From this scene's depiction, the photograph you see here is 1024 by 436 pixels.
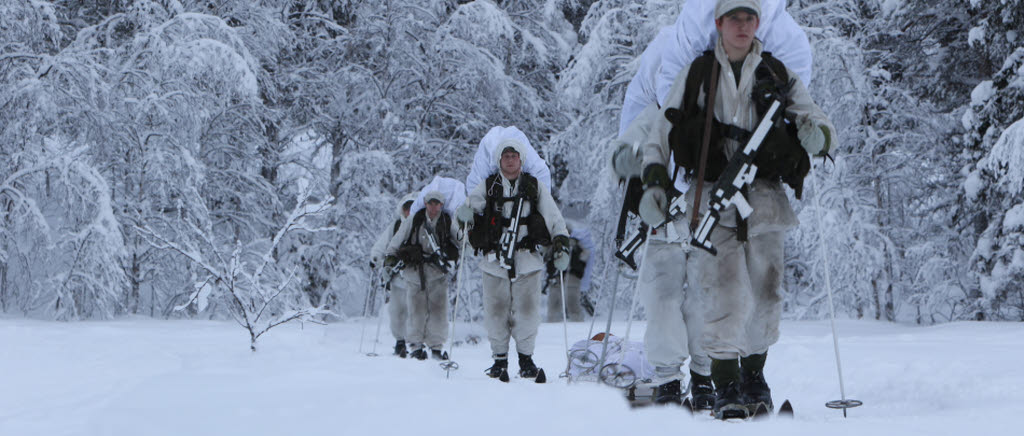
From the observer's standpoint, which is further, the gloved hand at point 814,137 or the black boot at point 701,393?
the black boot at point 701,393

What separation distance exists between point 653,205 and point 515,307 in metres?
3.08

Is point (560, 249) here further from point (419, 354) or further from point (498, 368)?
point (419, 354)

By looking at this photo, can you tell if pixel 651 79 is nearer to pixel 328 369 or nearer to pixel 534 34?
pixel 328 369

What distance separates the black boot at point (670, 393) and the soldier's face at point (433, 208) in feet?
17.7

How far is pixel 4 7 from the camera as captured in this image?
10.6 meters

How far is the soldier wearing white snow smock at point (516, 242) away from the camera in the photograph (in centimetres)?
617

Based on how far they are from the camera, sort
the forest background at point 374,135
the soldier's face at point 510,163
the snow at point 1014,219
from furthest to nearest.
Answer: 1. the snow at point 1014,219
2. the forest background at point 374,135
3. the soldier's face at point 510,163

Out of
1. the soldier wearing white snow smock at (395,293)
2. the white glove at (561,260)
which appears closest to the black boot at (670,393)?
the white glove at (561,260)

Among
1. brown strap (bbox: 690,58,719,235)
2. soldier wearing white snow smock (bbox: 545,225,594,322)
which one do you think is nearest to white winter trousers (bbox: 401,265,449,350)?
brown strap (bbox: 690,58,719,235)

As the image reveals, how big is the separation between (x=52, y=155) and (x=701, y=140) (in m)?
9.55

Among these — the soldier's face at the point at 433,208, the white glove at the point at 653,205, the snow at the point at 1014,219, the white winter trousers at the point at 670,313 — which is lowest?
the white winter trousers at the point at 670,313

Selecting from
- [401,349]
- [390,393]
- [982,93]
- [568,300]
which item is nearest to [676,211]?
[390,393]

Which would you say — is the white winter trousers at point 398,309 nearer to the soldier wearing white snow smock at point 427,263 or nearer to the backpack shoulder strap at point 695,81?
the soldier wearing white snow smock at point 427,263

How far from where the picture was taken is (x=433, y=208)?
355 inches
